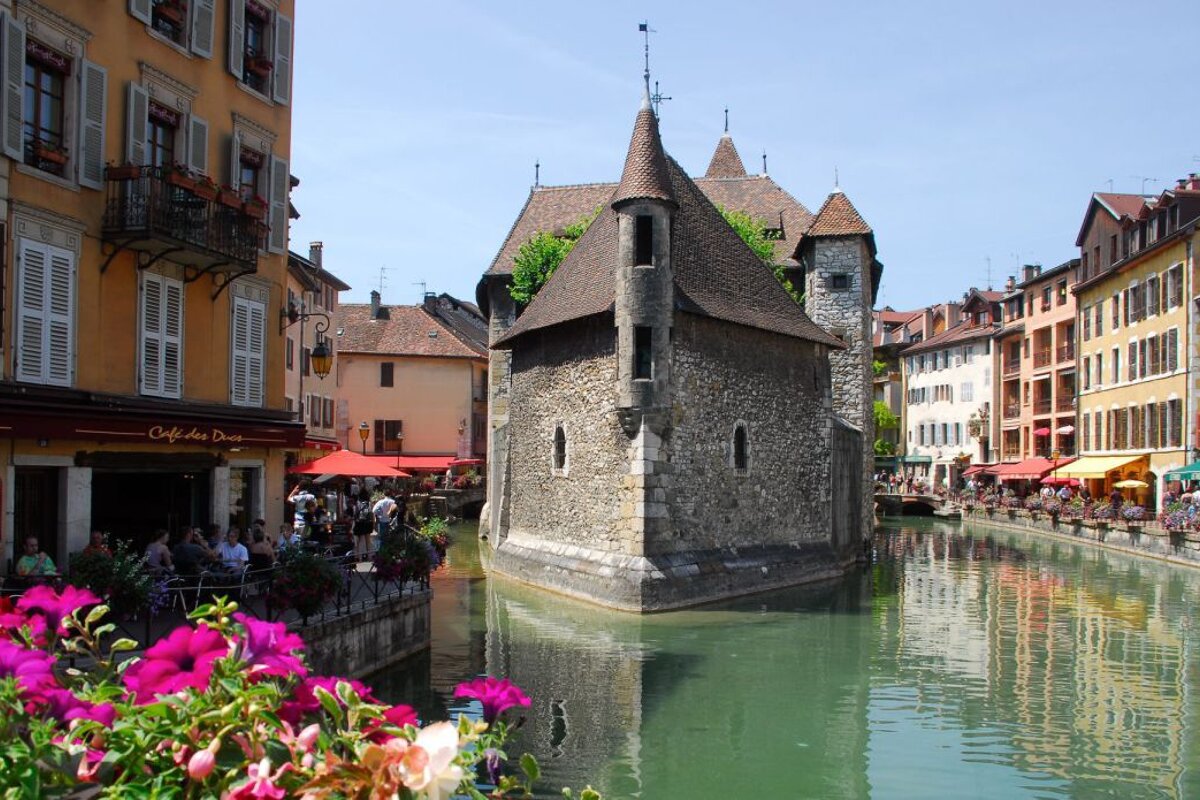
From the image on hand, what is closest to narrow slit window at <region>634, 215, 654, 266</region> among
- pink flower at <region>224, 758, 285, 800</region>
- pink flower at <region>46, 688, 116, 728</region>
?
pink flower at <region>46, 688, 116, 728</region>

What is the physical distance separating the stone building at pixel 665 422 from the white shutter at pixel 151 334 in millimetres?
8872

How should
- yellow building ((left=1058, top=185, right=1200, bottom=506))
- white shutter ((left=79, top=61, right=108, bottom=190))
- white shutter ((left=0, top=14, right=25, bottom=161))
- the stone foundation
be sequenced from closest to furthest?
white shutter ((left=0, top=14, right=25, bottom=161))
white shutter ((left=79, top=61, right=108, bottom=190))
the stone foundation
yellow building ((left=1058, top=185, right=1200, bottom=506))

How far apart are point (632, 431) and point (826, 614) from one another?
496 centimetres

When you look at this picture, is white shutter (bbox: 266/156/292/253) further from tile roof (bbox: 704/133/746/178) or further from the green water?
tile roof (bbox: 704/133/746/178)

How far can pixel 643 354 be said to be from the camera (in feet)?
69.5

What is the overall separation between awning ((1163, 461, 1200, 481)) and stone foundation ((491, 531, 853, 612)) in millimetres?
14253

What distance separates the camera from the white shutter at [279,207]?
17.2m

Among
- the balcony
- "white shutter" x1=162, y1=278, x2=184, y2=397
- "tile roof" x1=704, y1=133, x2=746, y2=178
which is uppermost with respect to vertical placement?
"tile roof" x1=704, y1=133, x2=746, y2=178

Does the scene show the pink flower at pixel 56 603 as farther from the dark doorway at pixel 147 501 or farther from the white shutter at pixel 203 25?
the white shutter at pixel 203 25

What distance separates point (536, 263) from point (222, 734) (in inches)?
1221

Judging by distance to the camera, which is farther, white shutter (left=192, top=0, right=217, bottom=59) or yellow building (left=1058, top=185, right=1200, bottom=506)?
yellow building (left=1058, top=185, right=1200, bottom=506)

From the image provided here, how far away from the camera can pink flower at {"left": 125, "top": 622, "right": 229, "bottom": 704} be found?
2.68 metres

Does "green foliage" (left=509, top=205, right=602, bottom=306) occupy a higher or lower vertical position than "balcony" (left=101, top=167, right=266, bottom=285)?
higher

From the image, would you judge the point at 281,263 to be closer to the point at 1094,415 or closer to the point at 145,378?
the point at 145,378
